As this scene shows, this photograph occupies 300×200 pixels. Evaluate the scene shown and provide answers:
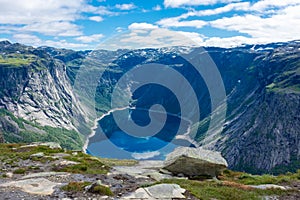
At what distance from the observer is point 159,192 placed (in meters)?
24.9

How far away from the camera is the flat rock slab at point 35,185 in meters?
25.5

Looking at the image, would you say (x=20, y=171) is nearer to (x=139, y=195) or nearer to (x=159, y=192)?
(x=139, y=195)

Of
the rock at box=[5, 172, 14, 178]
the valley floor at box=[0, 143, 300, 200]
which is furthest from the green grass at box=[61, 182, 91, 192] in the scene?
the rock at box=[5, 172, 14, 178]

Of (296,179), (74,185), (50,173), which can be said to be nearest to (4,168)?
(50,173)

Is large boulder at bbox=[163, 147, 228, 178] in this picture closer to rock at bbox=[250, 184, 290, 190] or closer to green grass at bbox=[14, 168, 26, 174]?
rock at bbox=[250, 184, 290, 190]

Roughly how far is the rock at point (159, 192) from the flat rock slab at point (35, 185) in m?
6.79

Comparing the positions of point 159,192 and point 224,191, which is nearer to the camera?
point 159,192

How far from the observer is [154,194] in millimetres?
24641

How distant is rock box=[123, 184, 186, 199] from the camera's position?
24.4 m

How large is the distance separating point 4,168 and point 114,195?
17.5m

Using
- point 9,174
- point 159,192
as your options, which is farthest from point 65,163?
point 159,192

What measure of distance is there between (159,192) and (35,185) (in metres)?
10.6

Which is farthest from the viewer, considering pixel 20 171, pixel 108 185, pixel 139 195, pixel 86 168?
pixel 86 168

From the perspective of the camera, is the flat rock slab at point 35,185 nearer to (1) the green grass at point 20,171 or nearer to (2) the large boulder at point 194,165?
(1) the green grass at point 20,171
